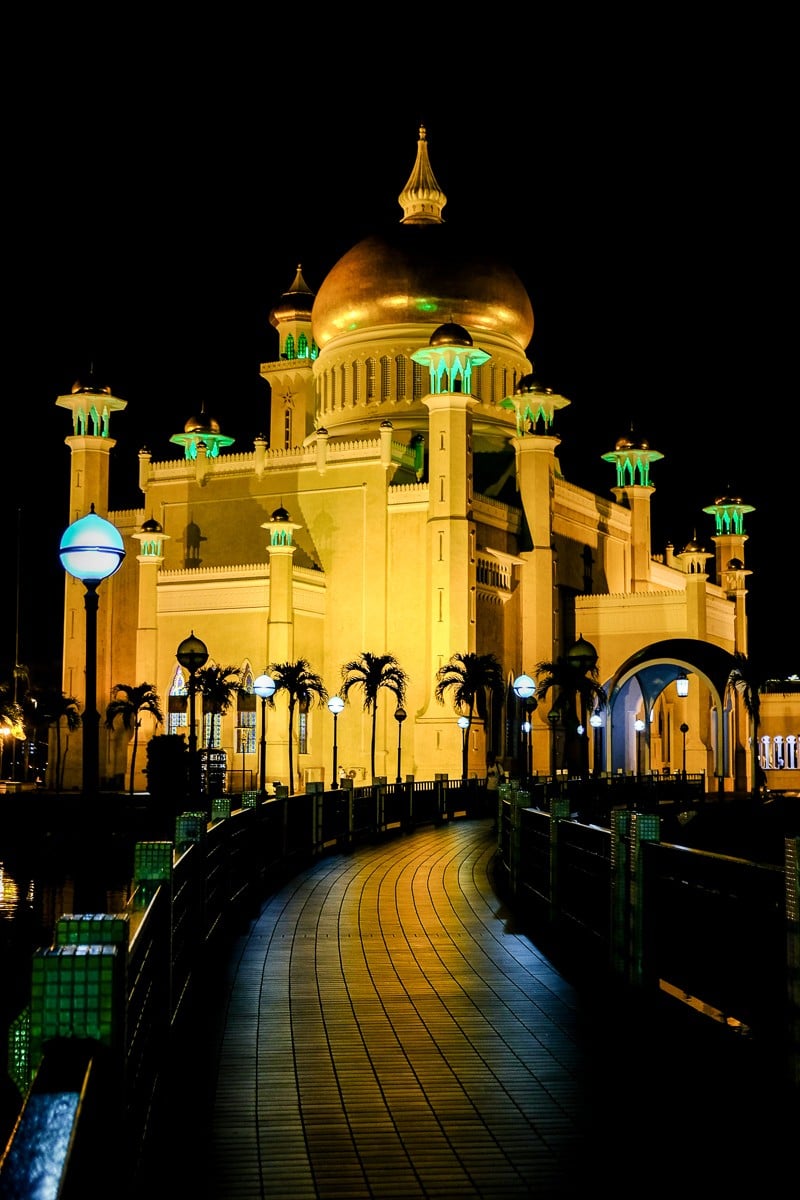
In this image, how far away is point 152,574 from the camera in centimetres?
4319

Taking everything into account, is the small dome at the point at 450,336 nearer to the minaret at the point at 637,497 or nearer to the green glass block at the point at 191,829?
the minaret at the point at 637,497

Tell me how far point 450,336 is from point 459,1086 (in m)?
37.2

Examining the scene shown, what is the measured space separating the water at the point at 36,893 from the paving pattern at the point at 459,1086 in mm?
1029

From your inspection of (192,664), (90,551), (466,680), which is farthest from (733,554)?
(90,551)

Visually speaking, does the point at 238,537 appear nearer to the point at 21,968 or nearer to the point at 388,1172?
the point at 21,968

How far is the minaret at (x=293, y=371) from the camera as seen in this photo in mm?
49531

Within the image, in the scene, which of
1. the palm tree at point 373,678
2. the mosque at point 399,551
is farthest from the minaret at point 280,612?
the palm tree at point 373,678

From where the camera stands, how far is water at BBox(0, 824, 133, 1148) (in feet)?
26.5

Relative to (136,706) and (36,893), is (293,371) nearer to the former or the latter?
(136,706)

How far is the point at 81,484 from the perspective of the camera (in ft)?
145

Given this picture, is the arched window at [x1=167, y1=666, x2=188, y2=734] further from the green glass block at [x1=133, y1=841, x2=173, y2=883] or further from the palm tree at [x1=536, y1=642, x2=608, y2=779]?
the green glass block at [x1=133, y1=841, x2=173, y2=883]

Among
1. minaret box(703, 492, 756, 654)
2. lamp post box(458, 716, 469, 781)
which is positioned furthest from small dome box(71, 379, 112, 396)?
minaret box(703, 492, 756, 654)

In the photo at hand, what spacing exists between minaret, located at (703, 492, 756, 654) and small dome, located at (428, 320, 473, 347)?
60.0 feet

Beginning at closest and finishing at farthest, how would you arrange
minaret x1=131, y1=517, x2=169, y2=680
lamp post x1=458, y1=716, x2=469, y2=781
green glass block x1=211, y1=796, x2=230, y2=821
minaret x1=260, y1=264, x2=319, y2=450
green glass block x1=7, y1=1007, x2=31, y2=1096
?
green glass block x1=7, y1=1007, x2=31, y2=1096, green glass block x1=211, y1=796, x2=230, y2=821, lamp post x1=458, y1=716, x2=469, y2=781, minaret x1=131, y1=517, x2=169, y2=680, minaret x1=260, y1=264, x2=319, y2=450
